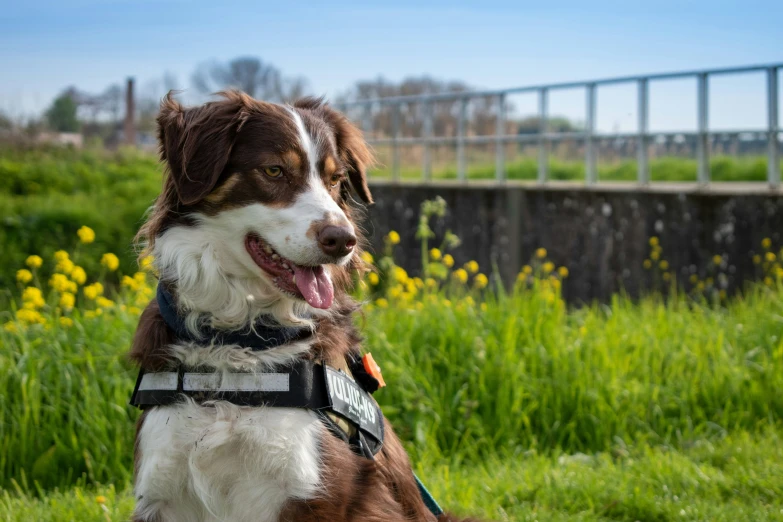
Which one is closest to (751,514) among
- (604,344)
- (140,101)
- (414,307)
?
(604,344)

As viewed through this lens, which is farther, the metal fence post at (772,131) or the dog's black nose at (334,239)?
the metal fence post at (772,131)

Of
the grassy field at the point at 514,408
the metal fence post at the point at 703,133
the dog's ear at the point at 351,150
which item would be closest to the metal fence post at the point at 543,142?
the metal fence post at the point at 703,133

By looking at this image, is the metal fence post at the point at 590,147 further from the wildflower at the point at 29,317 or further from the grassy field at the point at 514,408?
the wildflower at the point at 29,317

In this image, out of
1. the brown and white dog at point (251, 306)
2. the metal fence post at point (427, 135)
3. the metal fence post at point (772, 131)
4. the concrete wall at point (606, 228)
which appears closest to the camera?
the brown and white dog at point (251, 306)

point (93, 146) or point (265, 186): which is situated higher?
point (93, 146)

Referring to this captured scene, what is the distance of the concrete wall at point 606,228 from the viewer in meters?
10.6

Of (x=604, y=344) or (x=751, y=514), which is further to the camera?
(x=604, y=344)

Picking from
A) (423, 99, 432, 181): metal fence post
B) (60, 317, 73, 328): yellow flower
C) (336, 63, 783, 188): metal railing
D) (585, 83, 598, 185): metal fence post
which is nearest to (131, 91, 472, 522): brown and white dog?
(60, 317, 73, 328): yellow flower

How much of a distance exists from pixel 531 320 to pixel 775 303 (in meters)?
2.23

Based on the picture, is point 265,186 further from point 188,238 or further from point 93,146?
point 93,146

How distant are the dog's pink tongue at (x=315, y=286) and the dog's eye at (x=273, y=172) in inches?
13.3

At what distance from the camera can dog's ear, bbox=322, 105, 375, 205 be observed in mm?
3338

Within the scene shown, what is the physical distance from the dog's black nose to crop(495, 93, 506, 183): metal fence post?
12.9m

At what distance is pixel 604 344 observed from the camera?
591cm
